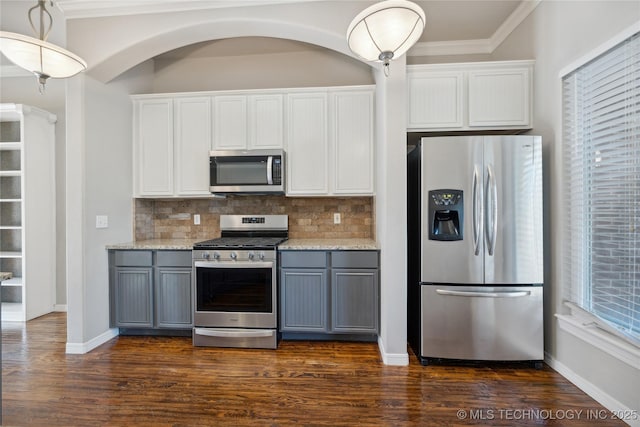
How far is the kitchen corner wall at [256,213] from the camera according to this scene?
3.27 m

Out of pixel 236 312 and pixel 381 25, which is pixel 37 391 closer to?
pixel 236 312

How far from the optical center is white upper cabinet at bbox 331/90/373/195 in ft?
9.68

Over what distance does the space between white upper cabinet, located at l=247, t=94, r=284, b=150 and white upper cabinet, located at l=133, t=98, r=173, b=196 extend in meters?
0.87

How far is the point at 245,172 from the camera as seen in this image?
9.62 ft

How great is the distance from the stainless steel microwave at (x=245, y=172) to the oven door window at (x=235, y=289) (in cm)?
80

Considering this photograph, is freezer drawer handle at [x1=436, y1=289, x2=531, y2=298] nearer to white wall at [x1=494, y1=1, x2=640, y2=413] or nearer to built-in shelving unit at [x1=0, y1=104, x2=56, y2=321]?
white wall at [x1=494, y1=1, x2=640, y2=413]

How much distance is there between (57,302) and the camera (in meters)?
3.62

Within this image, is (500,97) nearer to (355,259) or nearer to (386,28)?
(386,28)

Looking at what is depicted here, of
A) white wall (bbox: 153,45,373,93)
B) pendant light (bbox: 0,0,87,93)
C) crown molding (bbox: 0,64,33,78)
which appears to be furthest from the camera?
crown molding (bbox: 0,64,33,78)

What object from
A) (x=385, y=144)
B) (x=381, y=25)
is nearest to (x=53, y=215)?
(x=385, y=144)

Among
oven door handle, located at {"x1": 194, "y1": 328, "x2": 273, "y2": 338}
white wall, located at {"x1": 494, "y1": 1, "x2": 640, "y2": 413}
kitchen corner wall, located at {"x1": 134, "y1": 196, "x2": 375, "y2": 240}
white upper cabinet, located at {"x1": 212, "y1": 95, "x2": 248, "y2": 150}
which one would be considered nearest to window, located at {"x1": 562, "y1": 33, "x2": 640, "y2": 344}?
white wall, located at {"x1": 494, "y1": 1, "x2": 640, "y2": 413}

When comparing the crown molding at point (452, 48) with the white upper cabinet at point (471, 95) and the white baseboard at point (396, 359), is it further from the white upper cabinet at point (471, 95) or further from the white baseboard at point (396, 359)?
the white baseboard at point (396, 359)

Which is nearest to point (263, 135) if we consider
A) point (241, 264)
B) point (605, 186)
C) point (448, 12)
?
point (241, 264)

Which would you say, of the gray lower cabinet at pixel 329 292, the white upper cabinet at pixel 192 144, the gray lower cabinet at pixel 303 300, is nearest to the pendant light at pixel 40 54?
the white upper cabinet at pixel 192 144
